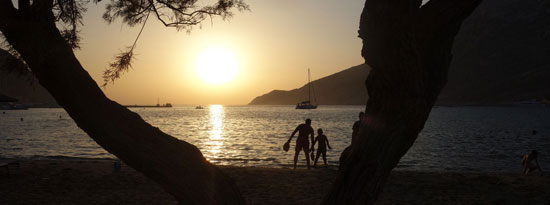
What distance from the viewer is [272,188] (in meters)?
10.6

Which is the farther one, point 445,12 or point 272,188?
point 272,188

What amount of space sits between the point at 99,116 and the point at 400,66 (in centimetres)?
226

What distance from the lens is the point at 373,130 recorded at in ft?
9.20

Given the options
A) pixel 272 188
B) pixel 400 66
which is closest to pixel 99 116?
pixel 400 66

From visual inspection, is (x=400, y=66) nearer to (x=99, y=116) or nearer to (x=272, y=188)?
(x=99, y=116)

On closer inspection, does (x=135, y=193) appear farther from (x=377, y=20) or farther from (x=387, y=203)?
(x=377, y=20)

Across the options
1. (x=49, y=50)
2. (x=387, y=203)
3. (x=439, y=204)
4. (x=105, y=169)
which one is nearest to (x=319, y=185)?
(x=387, y=203)

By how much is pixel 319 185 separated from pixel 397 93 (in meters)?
8.60

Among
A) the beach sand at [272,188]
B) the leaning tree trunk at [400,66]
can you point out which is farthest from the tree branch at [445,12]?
the beach sand at [272,188]

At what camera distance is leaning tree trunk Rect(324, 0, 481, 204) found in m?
2.55

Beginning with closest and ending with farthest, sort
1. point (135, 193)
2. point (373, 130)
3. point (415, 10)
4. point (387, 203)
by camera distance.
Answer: point (415, 10) < point (373, 130) < point (387, 203) < point (135, 193)

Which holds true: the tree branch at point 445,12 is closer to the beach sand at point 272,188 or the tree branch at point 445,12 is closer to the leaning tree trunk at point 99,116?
the leaning tree trunk at point 99,116

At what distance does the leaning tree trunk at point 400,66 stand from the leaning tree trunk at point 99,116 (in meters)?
1.35

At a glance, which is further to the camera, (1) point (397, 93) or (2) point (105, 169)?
(2) point (105, 169)
